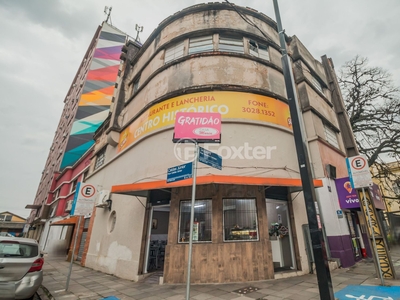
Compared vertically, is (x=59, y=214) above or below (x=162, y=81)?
below

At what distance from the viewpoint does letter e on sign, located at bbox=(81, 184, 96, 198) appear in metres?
7.45

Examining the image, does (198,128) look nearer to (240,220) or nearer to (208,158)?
(208,158)

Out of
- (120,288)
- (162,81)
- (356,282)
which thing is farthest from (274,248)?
(162,81)

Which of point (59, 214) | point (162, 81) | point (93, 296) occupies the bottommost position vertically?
point (93, 296)

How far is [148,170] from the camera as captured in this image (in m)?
8.90

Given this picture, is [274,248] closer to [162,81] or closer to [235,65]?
[235,65]

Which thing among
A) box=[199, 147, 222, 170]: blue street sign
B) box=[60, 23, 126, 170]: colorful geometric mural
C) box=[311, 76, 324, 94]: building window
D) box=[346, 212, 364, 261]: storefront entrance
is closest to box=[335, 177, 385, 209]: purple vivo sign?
box=[346, 212, 364, 261]: storefront entrance

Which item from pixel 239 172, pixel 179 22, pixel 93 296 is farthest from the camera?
pixel 179 22

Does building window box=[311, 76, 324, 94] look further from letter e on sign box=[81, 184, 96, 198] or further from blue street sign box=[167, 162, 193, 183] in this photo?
letter e on sign box=[81, 184, 96, 198]

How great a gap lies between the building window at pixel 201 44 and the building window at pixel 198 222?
7.86 m

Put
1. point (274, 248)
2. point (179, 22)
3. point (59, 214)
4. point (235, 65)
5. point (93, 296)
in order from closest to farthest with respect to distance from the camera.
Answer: point (93, 296) → point (274, 248) → point (235, 65) → point (179, 22) → point (59, 214)

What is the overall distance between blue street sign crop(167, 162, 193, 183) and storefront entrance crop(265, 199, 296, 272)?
15.6 ft

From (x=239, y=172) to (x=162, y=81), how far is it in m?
6.37

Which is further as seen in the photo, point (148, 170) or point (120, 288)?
point (148, 170)
